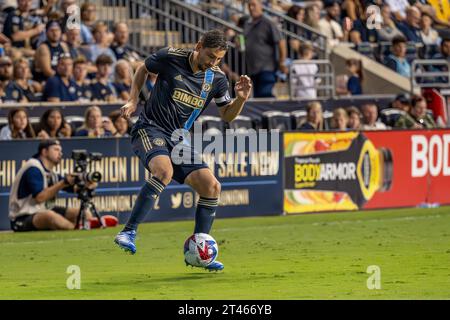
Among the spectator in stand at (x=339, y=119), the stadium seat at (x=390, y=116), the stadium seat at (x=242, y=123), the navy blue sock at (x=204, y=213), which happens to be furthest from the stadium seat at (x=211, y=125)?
the navy blue sock at (x=204, y=213)

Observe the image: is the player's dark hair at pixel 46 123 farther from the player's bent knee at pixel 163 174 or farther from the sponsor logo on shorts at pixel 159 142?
the player's bent knee at pixel 163 174

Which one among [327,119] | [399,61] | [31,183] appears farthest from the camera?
[399,61]

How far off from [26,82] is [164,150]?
8.77 metres

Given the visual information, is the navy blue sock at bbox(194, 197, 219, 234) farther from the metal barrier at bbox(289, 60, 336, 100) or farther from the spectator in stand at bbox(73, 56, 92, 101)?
the metal barrier at bbox(289, 60, 336, 100)

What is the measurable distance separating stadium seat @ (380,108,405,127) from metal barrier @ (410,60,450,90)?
2.15 metres

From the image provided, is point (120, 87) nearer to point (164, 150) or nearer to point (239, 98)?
point (239, 98)

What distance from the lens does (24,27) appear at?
899 inches

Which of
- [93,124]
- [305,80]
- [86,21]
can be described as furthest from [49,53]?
[305,80]

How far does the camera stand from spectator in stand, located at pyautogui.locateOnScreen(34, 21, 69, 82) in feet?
71.6

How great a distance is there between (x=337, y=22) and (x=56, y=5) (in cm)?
788

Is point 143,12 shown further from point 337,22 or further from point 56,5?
point 337,22

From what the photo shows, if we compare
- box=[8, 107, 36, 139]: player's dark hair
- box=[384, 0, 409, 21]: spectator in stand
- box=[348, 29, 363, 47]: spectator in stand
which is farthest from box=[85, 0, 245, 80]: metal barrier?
box=[8, 107, 36, 139]: player's dark hair
